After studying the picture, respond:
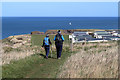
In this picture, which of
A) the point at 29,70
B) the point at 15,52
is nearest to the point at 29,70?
the point at 29,70

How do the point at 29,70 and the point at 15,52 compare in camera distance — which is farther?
the point at 15,52

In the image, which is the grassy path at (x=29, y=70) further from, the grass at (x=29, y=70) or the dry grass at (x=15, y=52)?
the dry grass at (x=15, y=52)

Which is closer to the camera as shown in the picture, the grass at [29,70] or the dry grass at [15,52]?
the grass at [29,70]

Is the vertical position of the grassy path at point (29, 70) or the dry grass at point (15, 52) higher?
the dry grass at point (15, 52)

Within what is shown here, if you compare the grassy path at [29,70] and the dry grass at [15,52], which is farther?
the dry grass at [15,52]

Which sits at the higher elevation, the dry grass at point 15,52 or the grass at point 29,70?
the dry grass at point 15,52

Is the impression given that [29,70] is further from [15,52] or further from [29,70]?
[15,52]

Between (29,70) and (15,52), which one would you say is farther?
(15,52)

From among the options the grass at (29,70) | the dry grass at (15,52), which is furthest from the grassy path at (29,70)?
the dry grass at (15,52)

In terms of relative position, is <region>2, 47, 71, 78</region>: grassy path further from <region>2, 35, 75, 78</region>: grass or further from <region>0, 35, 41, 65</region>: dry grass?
<region>0, 35, 41, 65</region>: dry grass

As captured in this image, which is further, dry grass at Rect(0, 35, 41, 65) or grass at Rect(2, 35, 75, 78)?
dry grass at Rect(0, 35, 41, 65)

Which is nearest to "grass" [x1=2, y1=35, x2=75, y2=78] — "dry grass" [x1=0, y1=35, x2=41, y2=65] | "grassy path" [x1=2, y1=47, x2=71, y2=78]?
"grassy path" [x1=2, y1=47, x2=71, y2=78]

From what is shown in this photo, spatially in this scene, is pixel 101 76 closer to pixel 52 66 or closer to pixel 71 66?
pixel 71 66

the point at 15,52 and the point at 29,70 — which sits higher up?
the point at 15,52
